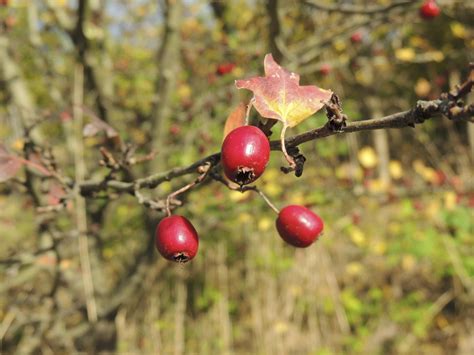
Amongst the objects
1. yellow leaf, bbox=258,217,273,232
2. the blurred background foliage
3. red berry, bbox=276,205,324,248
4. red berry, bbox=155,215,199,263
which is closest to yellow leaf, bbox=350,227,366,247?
the blurred background foliage

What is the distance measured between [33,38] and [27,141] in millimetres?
2066

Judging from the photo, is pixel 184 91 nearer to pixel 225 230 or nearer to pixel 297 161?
pixel 225 230

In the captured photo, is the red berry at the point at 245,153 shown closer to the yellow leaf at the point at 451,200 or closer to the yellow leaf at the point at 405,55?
the yellow leaf at the point at 405,55

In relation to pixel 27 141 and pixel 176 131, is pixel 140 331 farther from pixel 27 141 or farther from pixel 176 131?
pixel 27 141

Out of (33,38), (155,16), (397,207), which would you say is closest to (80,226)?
(33,38)

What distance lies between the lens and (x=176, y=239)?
2.49 ft

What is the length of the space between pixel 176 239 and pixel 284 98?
0.29 m

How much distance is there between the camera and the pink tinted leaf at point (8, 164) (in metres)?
0.93

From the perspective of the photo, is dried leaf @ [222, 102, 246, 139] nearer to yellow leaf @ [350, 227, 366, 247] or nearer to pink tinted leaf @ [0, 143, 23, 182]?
pink tinted leaf @ [0, 143, 23, 182]

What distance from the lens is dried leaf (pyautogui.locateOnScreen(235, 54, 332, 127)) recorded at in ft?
2.24

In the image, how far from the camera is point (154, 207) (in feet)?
3.12

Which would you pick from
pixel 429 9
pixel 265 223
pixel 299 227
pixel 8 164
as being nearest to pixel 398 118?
pixel 299 227

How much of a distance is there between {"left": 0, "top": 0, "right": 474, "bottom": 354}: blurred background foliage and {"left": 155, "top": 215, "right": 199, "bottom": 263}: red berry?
1.12 m

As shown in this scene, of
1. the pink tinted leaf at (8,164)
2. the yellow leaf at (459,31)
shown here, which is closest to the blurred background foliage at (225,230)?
the pink tinted leaf at (8,164)
